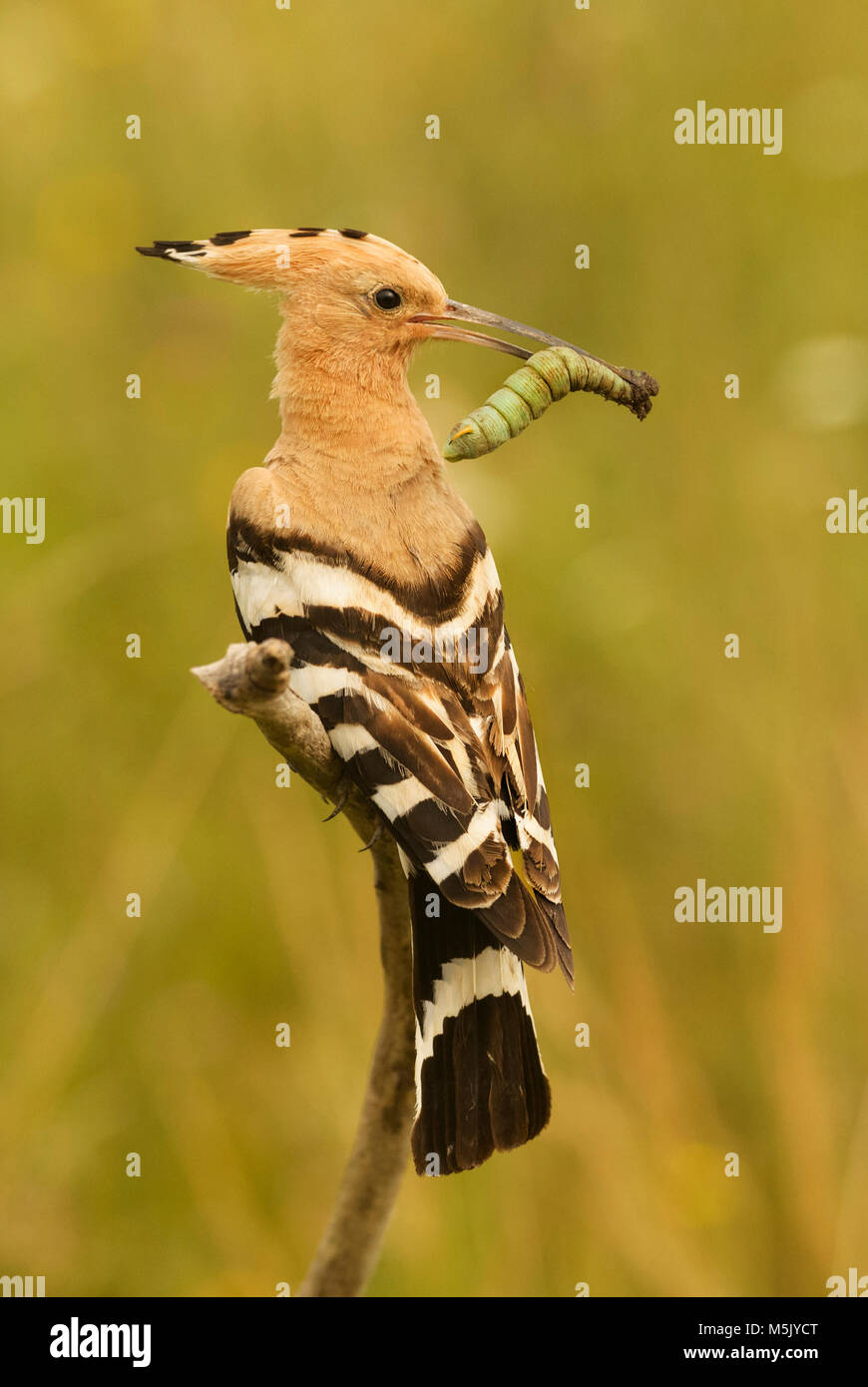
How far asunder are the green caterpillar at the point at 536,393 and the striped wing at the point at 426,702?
11.0 inches

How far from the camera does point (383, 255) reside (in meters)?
2.63

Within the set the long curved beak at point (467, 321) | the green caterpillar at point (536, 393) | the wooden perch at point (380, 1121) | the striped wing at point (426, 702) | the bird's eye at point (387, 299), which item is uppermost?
the bird's eye at point (387, 299)

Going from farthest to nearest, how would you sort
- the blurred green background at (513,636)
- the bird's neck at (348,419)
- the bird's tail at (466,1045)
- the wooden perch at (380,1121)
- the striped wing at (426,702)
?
1. the blurred green background at (513,636)
2. the bird's neck at (348,419)
3. the wooden perch at (380,1121)
4. the bird's tail at (466,1045)
5. the striped wing at (426,702)

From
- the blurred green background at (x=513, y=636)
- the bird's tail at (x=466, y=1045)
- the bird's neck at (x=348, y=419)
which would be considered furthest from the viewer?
the blurred green background at (x=513, y=636)

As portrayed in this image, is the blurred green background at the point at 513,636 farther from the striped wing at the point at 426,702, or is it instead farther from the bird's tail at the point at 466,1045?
the bird's tail at the point at 466,1045

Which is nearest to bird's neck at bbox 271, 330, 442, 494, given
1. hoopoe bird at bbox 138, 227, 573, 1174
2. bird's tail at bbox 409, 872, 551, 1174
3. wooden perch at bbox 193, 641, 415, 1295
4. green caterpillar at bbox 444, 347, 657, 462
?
hoopoe bird at bbox 138, 227, 573, 1174

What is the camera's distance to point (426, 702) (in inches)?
93.3

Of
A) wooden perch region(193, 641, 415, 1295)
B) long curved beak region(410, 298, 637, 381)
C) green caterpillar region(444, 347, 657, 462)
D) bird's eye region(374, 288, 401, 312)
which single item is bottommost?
wooden perch region(193, 641, 415, 1295)

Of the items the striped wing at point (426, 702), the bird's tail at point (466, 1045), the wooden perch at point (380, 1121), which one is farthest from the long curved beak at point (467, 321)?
the bird's tail at point (466, 1045)

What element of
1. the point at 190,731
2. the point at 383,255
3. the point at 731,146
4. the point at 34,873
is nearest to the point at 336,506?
the point at 383,255

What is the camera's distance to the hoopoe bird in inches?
90.6

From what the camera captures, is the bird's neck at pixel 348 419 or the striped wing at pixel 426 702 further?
the bird's neck at pixel 348 419

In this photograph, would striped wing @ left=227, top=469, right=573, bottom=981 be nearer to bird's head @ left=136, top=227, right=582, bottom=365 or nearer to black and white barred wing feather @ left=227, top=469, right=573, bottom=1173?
black and white barred wing feather @ left=227, top=469, right=573, bottom=1173

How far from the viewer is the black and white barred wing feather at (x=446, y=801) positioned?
2254mm
